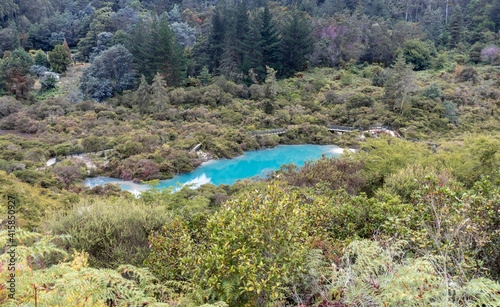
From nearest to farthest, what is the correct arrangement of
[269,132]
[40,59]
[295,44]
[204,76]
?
[269,132]
[204,76]
[295,44]
[40,59]

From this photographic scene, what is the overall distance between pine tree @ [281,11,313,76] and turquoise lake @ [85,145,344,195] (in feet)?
47.7

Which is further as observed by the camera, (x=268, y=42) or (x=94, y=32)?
(x=94, y=32)

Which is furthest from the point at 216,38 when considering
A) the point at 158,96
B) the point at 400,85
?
the point at 400,85

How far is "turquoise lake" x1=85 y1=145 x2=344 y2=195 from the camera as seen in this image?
1448cm

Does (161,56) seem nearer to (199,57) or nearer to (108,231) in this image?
(199,57)

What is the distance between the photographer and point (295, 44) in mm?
31938

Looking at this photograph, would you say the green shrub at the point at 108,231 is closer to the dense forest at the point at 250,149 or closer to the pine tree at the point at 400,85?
the dense forest at the point at 250,149

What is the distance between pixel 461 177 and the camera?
8812 mm

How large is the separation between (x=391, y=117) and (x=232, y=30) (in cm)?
1849

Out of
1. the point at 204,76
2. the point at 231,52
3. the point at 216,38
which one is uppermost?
the point at 216,38

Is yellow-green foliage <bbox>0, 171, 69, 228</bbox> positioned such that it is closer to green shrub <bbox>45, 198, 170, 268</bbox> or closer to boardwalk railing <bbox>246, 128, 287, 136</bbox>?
green shrub <bbox>45, 198, 170, 268</bbox>

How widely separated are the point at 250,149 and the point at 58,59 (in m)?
27.2

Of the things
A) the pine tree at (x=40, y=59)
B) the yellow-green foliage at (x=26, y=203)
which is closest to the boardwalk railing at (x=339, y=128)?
the yellow-green foliage at (x=26, y=203)

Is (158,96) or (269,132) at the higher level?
(158,96)
